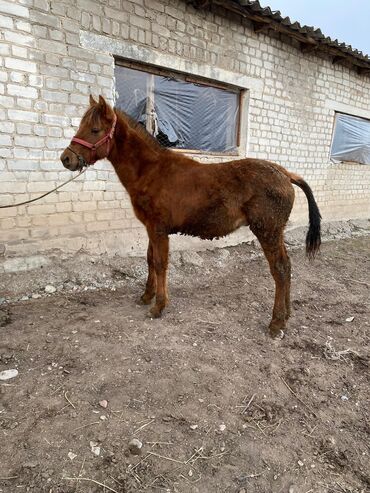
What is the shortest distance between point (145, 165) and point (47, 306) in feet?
6.76

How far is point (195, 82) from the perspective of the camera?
5.78 m

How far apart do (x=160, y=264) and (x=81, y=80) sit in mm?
2792

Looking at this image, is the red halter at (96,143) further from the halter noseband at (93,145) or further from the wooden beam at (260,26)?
the wooden beam at (260,26)

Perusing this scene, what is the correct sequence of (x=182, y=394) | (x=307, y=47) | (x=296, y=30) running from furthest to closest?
(x=307, y=47) < (x=296, y=30) < (x=182, y=394)

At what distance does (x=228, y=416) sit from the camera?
2.40 meters

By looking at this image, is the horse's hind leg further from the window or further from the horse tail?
the window

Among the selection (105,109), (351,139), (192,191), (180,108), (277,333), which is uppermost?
(180,108)

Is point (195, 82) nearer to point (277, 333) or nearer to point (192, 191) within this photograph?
point (192, 191)

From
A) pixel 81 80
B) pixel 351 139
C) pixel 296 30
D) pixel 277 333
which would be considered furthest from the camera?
pixel 351 139

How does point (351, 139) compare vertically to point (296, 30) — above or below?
below

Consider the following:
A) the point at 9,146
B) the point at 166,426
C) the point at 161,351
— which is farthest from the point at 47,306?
the point at 166,426

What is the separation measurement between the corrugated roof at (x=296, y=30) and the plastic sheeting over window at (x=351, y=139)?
4.37 feet

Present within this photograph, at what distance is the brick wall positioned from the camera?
4047 mm

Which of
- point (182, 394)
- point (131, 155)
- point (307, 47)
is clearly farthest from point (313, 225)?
point (307, 47)
